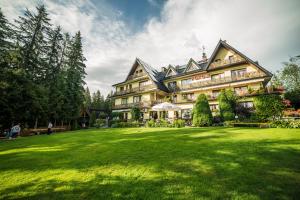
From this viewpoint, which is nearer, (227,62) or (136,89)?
(227,62)

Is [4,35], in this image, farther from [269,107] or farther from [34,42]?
[269,107]

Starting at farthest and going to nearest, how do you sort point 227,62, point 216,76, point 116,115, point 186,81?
point 116,115, point 186,81, point 216,76, point 227,62

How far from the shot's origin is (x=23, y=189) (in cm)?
403

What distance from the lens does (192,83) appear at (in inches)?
1201

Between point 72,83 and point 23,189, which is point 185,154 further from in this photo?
point 72,83

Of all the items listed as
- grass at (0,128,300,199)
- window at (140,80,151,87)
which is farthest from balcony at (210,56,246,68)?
grass at (0,128,300,199)

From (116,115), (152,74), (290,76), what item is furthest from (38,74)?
(290,76)

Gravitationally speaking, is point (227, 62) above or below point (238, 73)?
above

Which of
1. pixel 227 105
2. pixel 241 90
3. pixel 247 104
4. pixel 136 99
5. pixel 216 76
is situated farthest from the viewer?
pixel 136 99

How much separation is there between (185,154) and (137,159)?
6.35 ft

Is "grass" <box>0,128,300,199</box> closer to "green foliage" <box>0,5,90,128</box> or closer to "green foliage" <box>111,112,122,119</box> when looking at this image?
"green foliage" <box>0,5,90,128</box>

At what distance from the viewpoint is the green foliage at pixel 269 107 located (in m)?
16.2

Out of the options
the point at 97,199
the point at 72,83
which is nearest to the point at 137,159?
the point at 97,199

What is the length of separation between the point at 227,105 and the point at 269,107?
14.2ft
